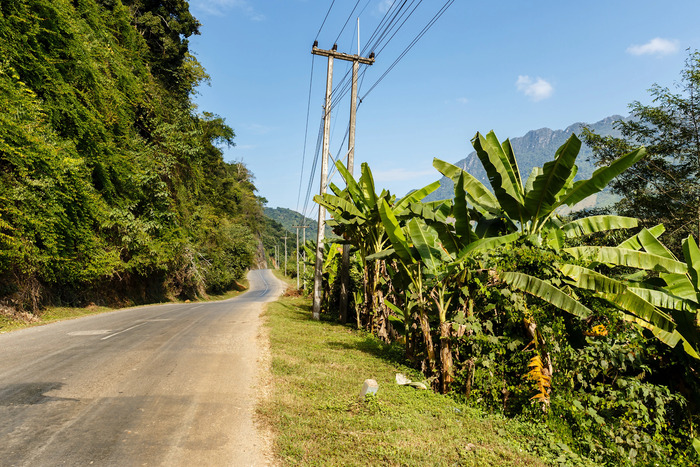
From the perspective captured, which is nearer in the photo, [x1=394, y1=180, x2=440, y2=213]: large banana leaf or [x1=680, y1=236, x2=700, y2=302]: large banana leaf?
[x1=680, y1=236, x2=700, y2=302]: large banana leaf

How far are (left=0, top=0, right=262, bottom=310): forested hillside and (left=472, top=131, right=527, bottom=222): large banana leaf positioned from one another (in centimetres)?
1332

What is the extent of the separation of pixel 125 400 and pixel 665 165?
2205 centimetres

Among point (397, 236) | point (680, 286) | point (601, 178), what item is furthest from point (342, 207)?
point (680, 286)

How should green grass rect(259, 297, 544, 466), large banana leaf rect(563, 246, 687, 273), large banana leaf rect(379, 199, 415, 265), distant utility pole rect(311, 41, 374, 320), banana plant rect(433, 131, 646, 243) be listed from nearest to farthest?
green grass rect(259, 297, 544, 466) < large banana leaf rect(563, 246, 687, 273) < banana plant rect(433, 131, 646, 243) < large banana leaf rect(379, 199, 415, 265) < distant utility pole rect(311, 41, 374, 320)

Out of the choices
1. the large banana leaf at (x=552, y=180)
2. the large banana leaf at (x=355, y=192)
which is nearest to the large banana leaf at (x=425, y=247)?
the large banana leaf at (x=552, y=180)

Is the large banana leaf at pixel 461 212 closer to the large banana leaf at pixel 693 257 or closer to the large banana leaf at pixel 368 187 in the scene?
the large banana leaf at pixel 693 257

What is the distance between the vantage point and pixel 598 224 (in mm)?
6559

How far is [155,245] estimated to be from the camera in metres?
21.3

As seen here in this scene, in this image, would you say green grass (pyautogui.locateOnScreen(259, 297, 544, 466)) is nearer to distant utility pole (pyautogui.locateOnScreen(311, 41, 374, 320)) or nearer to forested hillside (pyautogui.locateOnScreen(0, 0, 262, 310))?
distant utility pole (pyautogui.locateOnScreen(311, 41, 374, 320))

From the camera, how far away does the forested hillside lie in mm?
11938

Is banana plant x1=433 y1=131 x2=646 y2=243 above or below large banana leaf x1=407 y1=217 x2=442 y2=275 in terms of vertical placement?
above

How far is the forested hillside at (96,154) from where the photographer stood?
11.9 m

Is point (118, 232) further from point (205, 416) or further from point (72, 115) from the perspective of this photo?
point (205, 416)

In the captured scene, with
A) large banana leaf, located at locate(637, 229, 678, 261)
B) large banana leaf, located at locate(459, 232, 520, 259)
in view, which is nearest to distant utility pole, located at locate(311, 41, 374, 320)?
large banana leaf, located at locate(459, 232, 520, 259)
